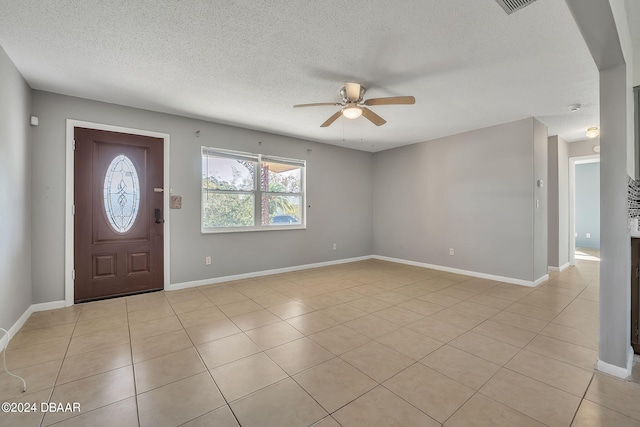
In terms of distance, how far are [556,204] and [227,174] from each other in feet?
20.0

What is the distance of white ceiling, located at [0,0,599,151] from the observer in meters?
1.94

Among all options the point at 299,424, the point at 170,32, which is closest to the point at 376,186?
the point at 170,32

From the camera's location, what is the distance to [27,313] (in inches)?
114

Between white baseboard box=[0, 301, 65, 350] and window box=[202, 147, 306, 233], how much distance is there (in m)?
1.88

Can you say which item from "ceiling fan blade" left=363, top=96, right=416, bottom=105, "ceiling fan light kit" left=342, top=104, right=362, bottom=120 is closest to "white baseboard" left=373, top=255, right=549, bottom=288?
"ceiling fan blade" left=363, top=96, right=416, bottom=105

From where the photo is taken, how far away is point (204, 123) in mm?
4227

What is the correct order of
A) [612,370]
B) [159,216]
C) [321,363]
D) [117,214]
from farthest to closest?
1. [159,216]
2. [117,214]
3. [321,363]
4. [612,370]

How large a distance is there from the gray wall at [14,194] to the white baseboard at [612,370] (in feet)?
15.7

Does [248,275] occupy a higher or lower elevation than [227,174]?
lower

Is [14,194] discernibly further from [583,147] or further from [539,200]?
[583,147]

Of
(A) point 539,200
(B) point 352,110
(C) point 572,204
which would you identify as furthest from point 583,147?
(B) point 352,110

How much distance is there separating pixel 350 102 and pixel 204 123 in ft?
8.20

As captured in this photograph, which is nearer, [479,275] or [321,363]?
[321,363]

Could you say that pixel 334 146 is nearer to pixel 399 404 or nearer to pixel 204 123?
pixel 204 123
